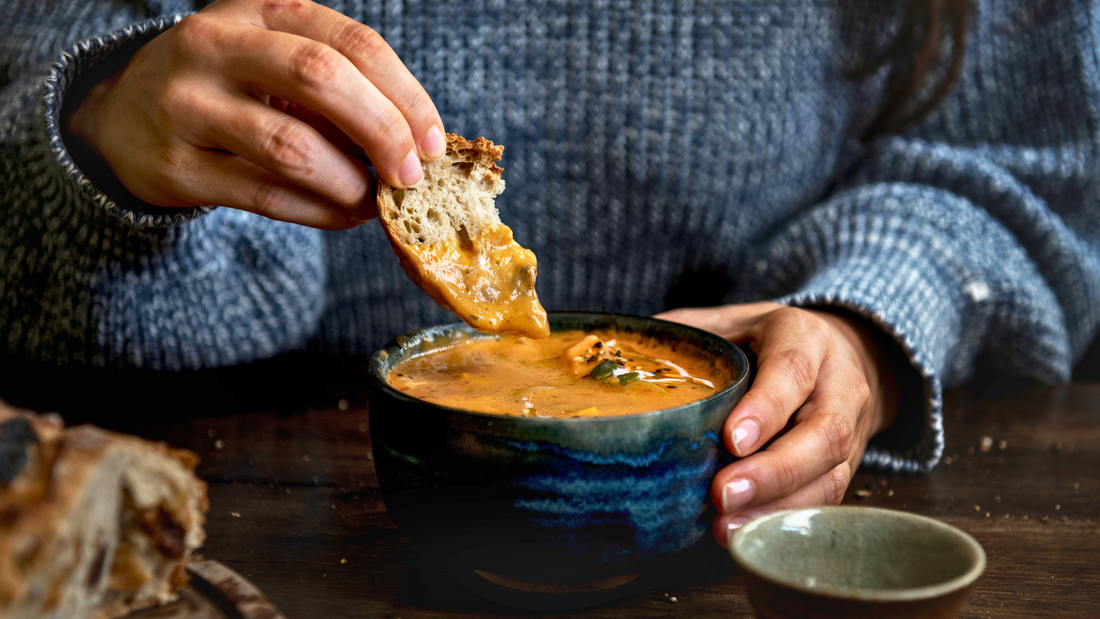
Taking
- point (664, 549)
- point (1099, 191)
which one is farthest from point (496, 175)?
point (1099, 191)

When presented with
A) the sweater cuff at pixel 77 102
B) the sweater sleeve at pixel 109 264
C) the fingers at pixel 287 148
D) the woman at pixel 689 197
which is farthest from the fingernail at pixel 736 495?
the sweater sleeve at pixel 109 264

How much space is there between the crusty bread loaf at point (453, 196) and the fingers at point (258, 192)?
89 mm

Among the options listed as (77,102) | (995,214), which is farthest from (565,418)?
(995,214)

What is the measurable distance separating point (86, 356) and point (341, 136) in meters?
0.82

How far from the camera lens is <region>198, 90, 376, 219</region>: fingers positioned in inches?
33.9

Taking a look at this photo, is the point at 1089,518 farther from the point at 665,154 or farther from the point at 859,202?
the point at 665,154

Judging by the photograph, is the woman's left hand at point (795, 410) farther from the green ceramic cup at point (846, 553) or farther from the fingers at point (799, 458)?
the green ceramic cup at point (846, 553)

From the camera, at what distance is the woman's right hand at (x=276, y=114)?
841 millimetres

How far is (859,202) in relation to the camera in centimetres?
159

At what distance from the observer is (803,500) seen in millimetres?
A: 923

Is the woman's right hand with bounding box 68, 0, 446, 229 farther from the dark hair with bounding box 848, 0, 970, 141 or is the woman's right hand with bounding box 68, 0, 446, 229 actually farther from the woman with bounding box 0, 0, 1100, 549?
the dark hair with bounding box 848, 0, 970, 141

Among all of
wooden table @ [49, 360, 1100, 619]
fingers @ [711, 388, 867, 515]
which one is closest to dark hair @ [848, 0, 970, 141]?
wooden table @ [49, 360, 1100, 619]

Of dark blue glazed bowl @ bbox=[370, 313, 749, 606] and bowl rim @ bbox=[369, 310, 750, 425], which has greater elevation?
bowl rim @ bbox=[369, 310, 750, 425]

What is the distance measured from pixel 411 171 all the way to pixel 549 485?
403 mm
